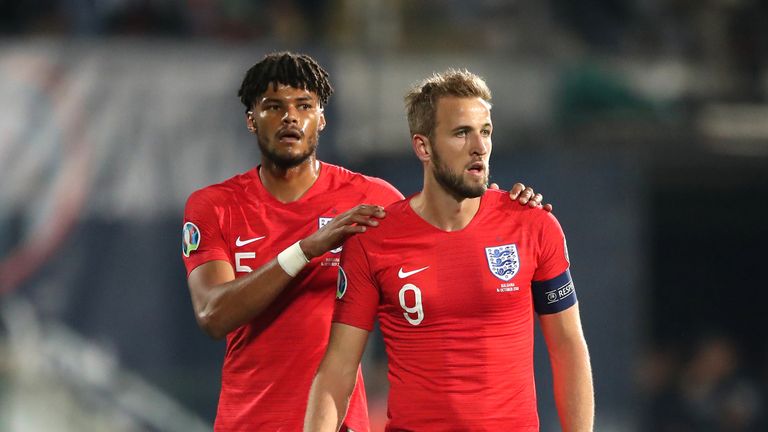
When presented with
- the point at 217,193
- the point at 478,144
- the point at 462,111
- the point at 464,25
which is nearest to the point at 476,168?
the point at 478,144

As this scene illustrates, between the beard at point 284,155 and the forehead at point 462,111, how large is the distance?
643mm

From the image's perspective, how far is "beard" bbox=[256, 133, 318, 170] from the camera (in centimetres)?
458

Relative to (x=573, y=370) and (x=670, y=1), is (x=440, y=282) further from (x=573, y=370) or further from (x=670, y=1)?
(x=670, y=1)

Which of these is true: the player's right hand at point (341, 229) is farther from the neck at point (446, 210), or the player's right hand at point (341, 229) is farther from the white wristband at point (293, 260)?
the neck at point (446, 210)

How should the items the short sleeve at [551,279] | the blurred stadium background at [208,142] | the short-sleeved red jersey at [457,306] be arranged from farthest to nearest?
the blurred stadium background at [208,142]
the short sleeve at [551,279]
the short-sleeved red jersey at [457,306]

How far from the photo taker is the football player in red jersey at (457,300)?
4.05m

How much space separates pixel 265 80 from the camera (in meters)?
4.61

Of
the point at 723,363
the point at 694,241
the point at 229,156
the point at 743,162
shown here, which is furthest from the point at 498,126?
the point at 694,241

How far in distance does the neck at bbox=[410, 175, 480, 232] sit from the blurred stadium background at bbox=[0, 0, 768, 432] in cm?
458

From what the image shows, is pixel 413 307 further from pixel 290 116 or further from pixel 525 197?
pixel 290 116

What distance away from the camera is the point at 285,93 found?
15.0 ft

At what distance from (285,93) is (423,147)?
0.65 meters

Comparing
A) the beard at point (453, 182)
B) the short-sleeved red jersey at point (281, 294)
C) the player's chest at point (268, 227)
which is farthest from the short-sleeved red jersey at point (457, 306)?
the player's chest at point (268, 227)

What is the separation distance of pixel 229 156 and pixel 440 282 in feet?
15.9
